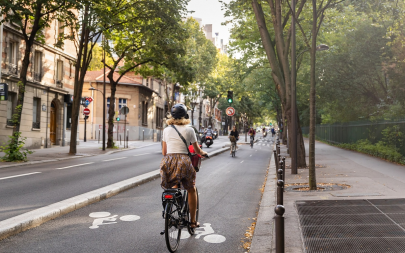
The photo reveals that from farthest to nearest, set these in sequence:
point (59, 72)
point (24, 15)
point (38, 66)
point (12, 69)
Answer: point (59, 72) → point (38, 66) → point (12, 69) → point (24, 15)

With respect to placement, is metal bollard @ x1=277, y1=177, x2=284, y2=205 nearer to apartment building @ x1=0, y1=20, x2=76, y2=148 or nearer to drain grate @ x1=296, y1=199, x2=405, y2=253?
drain grate @ x1=296, y1=199, x2=405, y2=253

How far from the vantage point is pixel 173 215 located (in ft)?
16.3

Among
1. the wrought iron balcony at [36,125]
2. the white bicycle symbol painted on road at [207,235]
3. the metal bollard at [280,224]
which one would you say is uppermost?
the wrought iron balcony at [36,125]

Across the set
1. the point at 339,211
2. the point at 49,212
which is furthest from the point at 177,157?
the point at 339,211

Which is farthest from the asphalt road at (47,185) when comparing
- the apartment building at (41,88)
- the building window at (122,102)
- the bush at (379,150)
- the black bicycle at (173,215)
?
the building window at (122,102)

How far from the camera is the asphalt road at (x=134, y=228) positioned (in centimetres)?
526

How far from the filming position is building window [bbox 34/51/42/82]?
28356mm

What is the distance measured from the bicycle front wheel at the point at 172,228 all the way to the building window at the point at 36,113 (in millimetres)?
25772

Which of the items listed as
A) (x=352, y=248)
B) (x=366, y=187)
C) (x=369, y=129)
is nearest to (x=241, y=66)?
(x=369, y=129)

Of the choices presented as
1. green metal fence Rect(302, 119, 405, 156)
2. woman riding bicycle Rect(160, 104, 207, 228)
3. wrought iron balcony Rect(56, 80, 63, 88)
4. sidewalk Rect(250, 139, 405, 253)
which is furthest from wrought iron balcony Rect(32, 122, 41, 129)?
woman riding bicycle Rect(160, 104, 207, 228)

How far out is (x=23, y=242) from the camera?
5363 mm

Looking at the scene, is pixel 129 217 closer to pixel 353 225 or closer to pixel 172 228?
pixel 172 228

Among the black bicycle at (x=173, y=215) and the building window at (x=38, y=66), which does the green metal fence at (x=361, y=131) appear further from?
the building window at (x=38, y=66)

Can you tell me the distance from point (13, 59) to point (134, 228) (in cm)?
2247
